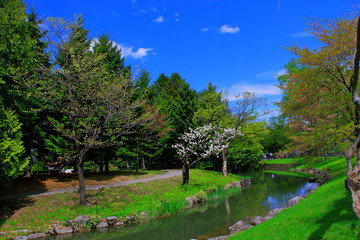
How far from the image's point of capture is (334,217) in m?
6.98

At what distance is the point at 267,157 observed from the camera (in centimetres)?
6362

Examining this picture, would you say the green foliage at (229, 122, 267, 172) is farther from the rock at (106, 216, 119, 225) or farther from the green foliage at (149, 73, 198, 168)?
the rock at (106, 216, 119, 225)

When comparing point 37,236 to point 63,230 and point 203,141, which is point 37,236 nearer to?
point 63,230

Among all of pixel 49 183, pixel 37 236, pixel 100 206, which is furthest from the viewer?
pixel 49 183

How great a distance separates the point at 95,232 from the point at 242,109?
22.5m

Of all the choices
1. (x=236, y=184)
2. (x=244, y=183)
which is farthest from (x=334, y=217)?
(x=244, y=183)

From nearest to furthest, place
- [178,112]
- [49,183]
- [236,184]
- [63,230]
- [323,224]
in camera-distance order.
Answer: [323,224]
[63,230]
[49,183]
[236,184]
[178,112]

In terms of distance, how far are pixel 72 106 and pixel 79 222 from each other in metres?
6.56

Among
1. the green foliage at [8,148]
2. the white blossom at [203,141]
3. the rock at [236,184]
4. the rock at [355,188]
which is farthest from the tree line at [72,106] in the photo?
the rock at [355,188]

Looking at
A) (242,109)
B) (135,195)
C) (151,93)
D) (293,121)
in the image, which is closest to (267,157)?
(242,109)

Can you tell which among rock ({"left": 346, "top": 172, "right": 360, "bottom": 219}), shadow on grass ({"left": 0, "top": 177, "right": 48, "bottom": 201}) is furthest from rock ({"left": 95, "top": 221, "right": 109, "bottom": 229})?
rock ({"left": 346, "top": 172, "right": 360, "bottom": 219})

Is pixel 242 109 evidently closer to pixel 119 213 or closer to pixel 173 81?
pixel 119 213

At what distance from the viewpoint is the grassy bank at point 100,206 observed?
41.1ft

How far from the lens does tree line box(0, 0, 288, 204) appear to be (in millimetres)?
15039
